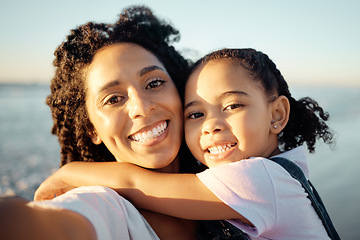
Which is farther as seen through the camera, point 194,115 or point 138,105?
point 194,115

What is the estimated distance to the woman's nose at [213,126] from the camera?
229cm

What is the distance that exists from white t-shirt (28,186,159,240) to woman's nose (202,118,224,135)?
78 cm

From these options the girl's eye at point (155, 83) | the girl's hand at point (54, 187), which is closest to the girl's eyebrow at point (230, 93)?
the girl's eye at point (155, 83)

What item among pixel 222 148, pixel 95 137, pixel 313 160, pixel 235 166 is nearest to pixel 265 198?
pixel 235 166

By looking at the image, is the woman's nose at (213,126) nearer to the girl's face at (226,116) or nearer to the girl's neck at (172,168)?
the girl's face at (226,116)

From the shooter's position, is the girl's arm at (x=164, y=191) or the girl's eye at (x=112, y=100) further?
the girl's eye at (x=112, y=100)

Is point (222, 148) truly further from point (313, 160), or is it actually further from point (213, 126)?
point (313, 160)

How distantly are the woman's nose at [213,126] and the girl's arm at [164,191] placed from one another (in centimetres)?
38

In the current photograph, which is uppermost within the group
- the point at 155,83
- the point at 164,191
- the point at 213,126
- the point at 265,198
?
the point at 155,83

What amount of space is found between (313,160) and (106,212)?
5.93m

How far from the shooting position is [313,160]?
667cm

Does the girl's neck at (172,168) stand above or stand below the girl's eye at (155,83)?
below

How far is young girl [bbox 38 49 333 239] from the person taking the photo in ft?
6.19

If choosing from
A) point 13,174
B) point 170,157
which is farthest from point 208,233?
point 13,174
